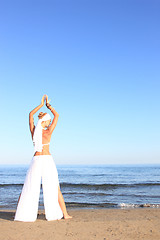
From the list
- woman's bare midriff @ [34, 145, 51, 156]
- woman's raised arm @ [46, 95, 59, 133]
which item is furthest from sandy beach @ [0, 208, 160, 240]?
woman's raised arm @ [46, 95, 59, 133]

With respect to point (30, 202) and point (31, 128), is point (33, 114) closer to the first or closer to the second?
point (31, 128)

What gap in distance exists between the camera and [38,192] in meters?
5.56

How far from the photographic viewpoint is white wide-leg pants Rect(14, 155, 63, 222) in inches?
214

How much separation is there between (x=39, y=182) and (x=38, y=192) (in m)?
0.23

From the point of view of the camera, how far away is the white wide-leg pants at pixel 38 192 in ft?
17.9

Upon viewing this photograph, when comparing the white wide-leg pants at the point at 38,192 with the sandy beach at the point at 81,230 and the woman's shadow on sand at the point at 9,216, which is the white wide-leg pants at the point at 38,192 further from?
the woman's shadow on sand at the point at 9,216

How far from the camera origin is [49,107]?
599 cm

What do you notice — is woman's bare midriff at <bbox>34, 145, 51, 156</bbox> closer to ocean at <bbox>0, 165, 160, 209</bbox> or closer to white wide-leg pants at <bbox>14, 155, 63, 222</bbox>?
white wide-leg pants at <bbox>14, 155, 63, 222</bbox>

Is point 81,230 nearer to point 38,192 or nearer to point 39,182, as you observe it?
point 38,192

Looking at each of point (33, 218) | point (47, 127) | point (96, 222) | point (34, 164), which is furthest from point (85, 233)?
point (47, 127)

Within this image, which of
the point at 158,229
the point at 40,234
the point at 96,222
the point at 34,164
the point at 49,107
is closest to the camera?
the point at 40,234

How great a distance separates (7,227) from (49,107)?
2858mm

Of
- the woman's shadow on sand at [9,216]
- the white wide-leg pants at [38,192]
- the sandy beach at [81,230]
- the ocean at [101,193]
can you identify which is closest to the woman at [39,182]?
the white wide-leg pants at [38,192]

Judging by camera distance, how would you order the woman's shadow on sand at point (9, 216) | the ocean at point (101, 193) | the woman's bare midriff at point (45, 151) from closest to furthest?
the woman's bare midriff at point (45, 151) < the woman's shadow on sand at point (9, 216) < the ocean at point (101, 193)
